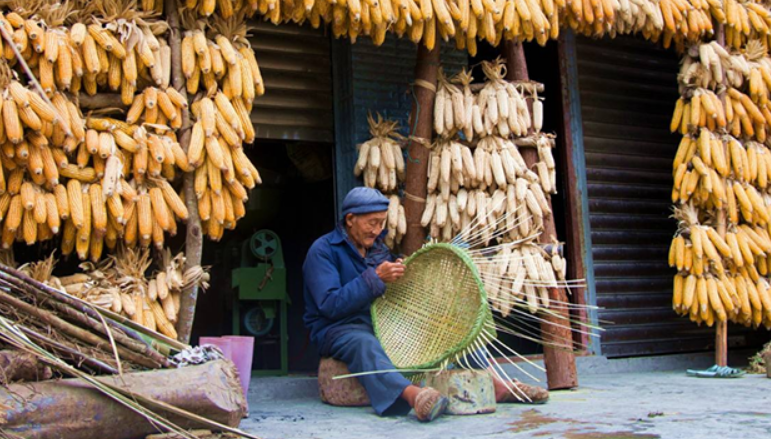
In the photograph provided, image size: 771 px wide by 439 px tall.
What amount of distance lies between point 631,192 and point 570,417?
3.80m

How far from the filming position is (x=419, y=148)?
5680mm

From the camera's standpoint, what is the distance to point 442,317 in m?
4.76

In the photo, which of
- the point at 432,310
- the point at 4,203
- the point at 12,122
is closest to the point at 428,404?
the point at 432,310

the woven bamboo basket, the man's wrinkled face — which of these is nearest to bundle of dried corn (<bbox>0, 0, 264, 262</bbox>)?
the man's wrinkled face

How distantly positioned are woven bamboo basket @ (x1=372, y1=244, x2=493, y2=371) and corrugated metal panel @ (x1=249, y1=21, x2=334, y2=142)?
1.63 meters

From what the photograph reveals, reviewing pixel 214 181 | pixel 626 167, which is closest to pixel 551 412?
pixel 214 181

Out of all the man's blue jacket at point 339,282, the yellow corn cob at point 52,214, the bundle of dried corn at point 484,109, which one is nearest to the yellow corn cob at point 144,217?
the yellow corn cob at point 52,214

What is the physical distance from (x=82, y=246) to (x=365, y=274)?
1.54 metres

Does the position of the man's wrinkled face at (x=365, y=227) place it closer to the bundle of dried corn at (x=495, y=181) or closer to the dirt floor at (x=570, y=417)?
the bundle of dried corn at (x=495, y=181)

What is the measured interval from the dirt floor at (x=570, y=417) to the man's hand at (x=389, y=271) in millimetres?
758

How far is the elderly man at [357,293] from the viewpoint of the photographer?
457 centimetres

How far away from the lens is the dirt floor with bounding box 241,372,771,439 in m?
3.74

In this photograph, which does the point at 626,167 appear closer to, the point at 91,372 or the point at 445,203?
the point at 445,203

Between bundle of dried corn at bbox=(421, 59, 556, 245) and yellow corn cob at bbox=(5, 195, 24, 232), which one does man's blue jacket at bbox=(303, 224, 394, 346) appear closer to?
bundle of dried corn at bbox=(421, 59, 556, 245)
